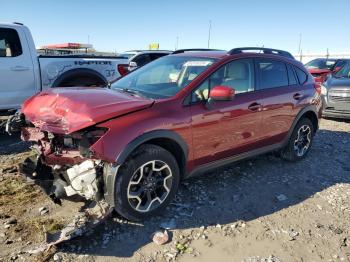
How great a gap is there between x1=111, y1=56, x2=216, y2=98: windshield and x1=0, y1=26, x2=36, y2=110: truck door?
2.79 metres

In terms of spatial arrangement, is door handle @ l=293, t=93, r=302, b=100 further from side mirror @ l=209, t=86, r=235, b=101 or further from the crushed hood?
the crushed hood

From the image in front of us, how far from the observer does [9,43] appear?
6953mm

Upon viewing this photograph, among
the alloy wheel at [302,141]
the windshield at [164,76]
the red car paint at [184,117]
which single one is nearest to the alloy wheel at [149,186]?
the red car paint at [184,117]

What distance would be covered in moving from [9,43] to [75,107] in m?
4.21

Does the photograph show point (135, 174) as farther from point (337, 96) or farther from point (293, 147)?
point (337, 96)

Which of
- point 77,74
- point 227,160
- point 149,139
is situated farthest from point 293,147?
point 77,74

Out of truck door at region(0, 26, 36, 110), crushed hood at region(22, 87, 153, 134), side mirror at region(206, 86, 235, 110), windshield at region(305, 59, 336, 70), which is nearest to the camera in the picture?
crushed hood at region(22, 87, 153, 134)

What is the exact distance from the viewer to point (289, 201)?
186 inches

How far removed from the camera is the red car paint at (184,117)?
137 inches

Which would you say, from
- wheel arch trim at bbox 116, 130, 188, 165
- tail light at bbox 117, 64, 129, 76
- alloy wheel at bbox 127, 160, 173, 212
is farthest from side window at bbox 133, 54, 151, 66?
alloy wheel at bbox 127, 160, 173, 212

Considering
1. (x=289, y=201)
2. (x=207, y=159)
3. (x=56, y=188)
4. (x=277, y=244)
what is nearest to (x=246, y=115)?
(x=207, y=159)

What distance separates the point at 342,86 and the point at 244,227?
7.20 metres

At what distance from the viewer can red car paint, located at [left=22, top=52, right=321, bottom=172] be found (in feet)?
11.5

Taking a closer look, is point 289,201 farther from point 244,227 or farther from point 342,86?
point 342,86
